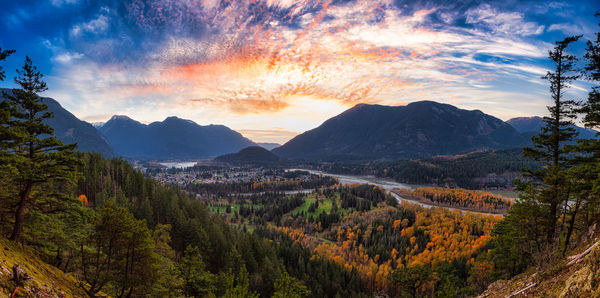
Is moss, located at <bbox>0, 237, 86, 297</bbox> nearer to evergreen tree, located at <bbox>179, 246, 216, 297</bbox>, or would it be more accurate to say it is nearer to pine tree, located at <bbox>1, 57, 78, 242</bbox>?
A: pine tree, located at <bbox>1, 57, 78, 242</bbox>

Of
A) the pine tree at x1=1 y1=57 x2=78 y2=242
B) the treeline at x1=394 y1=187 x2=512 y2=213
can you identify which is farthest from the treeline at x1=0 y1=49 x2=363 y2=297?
the treeline at x1=394 y1=187 x2=512 y2=213

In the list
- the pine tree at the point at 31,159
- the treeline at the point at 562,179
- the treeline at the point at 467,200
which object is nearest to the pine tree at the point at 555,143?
the treeline at the point at 562,179

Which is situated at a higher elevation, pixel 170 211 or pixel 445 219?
pixel 170 211

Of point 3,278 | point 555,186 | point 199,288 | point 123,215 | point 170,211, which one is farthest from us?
point 170,211

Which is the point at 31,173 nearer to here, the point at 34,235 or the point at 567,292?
the point at 34,235

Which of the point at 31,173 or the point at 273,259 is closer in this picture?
the point at 31,173

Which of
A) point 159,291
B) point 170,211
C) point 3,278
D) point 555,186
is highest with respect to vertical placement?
point 555,186

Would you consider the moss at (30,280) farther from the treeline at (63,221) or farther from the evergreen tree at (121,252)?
the evergreen tree at (121,252)

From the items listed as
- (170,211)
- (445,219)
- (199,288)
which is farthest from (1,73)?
(445,219)
